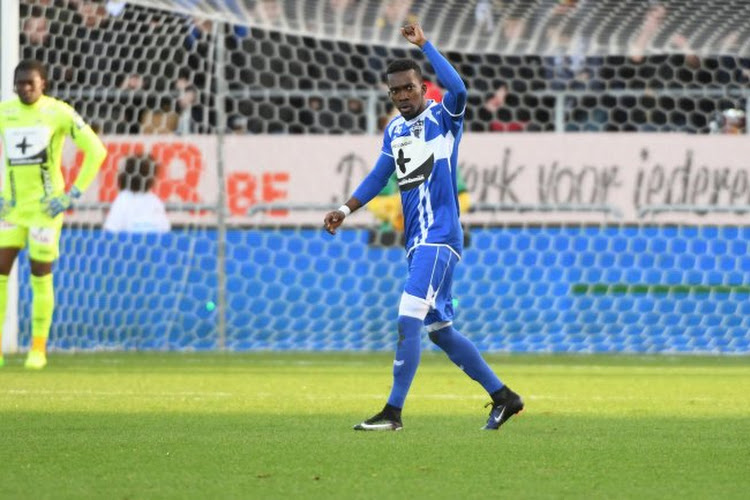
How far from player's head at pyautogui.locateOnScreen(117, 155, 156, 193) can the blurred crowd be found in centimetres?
30

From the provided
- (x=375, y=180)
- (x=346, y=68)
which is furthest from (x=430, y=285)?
(x=346, y=68)

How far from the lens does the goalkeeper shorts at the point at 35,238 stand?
10.6 meters

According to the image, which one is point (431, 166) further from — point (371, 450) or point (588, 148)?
point (588, 148)

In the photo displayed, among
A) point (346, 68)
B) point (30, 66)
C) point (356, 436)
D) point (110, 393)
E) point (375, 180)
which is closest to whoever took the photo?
point (356, 436)

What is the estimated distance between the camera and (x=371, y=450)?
5820 mm

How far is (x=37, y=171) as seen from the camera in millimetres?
10625

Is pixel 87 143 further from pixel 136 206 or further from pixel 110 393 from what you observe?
pixel 136 206

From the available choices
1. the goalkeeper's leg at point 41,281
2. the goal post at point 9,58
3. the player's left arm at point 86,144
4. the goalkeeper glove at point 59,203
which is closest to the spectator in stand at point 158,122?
the goal post at point 9,58

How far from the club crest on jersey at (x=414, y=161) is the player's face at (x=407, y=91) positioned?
133 mm

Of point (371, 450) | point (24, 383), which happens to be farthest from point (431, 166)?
point (24, 383)

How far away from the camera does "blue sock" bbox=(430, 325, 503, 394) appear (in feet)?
22.7

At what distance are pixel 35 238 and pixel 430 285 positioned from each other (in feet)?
14.9

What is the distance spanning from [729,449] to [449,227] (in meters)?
1.60

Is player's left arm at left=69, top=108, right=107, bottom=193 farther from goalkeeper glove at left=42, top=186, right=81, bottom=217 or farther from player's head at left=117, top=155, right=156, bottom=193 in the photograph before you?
player's head at left=117, top=155, right=156, bottom=193
